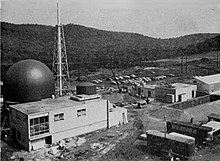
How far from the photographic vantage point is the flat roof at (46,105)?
20.9 meters

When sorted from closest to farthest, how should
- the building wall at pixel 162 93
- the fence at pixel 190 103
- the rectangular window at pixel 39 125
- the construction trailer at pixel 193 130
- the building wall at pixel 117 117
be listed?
the construction trailer at pixel 193 130
the rectangular window at pixel 39 125
the building wall at pixel 117 117
the fence at pixel 190 103
the building wall at pixel 162 93

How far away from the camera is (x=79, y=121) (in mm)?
22547

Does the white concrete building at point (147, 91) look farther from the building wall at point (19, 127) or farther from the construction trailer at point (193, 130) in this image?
the building wall at point (19, 127)

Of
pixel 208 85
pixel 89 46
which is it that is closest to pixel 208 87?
pixel 208 85

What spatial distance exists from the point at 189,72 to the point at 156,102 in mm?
29099

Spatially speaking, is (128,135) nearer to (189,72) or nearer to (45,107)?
(45,107)

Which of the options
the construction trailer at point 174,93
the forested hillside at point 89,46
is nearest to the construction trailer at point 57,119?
the construction trailer at point 174,93

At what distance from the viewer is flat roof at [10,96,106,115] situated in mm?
20867

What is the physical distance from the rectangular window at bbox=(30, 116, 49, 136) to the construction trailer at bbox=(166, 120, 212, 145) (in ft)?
29.4

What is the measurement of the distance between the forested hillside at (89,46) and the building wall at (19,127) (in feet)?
165

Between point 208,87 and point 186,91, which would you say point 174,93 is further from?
point 208,87

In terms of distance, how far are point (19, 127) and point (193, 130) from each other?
12.3 m

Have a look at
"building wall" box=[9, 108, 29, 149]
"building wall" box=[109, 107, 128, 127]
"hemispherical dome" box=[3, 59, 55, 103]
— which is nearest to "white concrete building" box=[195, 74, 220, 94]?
"building wall" box=[109, 107, 128, 127]

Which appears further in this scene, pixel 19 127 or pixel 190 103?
pixel 190 103
